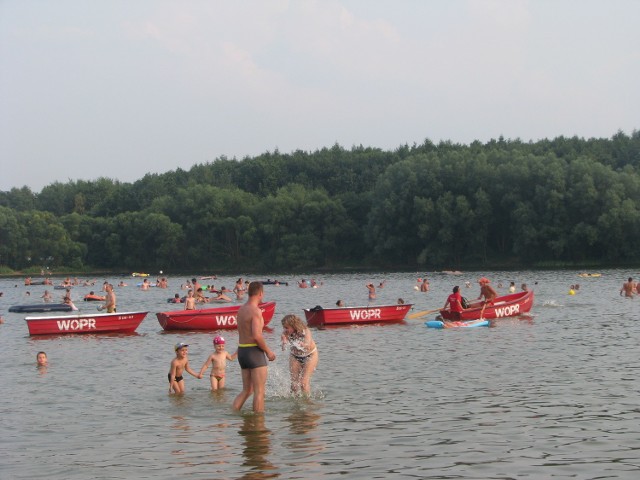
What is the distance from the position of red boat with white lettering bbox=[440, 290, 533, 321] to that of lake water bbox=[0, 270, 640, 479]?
135 inches

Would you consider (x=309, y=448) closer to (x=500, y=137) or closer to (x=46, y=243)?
(x=46, y=243)

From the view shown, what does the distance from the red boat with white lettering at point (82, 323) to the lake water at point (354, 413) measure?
1987 millimetres

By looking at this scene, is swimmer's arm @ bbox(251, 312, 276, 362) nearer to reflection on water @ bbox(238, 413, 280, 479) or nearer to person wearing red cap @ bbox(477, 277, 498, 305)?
reflection on water @ bbox(238, 413, 280, 479)

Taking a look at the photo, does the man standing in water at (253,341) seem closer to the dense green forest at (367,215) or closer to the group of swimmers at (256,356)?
the group of swimmers at (256,356)

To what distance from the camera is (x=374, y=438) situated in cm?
1280

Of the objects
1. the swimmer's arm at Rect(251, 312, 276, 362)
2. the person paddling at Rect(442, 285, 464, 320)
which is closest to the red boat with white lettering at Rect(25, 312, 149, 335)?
the person paddling at Rect(442, 285, 464, 320)

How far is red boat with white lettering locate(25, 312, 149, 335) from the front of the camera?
1152 inches

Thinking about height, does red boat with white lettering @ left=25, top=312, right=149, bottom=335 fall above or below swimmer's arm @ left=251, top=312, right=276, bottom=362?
below

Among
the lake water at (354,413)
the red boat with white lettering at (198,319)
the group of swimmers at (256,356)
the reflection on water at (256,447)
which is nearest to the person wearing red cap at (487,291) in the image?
the lake water at (354,413)

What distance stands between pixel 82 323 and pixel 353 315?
374 inches

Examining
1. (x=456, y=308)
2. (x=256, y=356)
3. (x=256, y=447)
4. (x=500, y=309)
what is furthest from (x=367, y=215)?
(x=256, y=447)

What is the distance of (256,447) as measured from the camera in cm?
1231

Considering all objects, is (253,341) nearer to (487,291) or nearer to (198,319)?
(198,319)

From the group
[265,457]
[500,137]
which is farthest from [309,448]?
[500,137]
